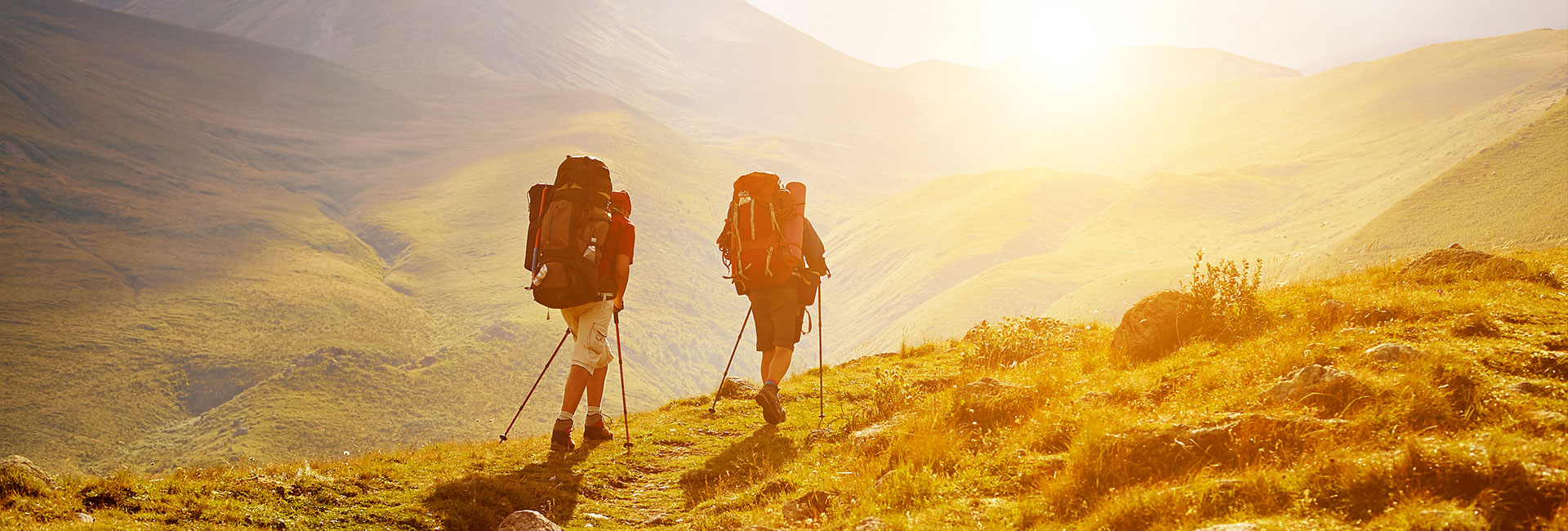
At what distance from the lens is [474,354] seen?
194 meters

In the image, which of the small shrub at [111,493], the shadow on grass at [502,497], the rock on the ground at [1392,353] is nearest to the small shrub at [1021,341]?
the rock on the ground at [1392,353]

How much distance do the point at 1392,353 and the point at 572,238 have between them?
7449mm

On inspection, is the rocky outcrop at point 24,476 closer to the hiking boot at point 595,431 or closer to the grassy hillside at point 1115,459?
the grassy hillside at point 1115,459

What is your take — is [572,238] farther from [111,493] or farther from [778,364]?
[111,493]

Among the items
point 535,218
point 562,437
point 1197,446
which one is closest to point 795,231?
point 535,218

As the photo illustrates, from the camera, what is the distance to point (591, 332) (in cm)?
866

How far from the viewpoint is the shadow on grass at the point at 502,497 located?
6750mm

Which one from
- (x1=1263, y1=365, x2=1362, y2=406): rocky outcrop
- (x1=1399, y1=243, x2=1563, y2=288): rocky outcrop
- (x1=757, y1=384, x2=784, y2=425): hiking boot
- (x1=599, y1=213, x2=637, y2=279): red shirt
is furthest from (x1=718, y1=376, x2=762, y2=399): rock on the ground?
(x1=1399, y1=243, x2=1563, y2=288): rocky outcrop

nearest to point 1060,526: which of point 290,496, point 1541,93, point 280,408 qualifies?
point 290,496

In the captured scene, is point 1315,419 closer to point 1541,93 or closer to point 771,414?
point 771,414

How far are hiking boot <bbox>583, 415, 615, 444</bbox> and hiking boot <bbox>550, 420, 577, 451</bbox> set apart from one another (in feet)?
2.47

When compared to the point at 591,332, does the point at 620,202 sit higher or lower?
higher

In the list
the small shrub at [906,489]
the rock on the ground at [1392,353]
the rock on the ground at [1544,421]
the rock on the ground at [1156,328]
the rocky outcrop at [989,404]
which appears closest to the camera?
the rock on the ground at [1544,421]

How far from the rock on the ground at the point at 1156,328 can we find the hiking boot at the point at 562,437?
6.24 metres
